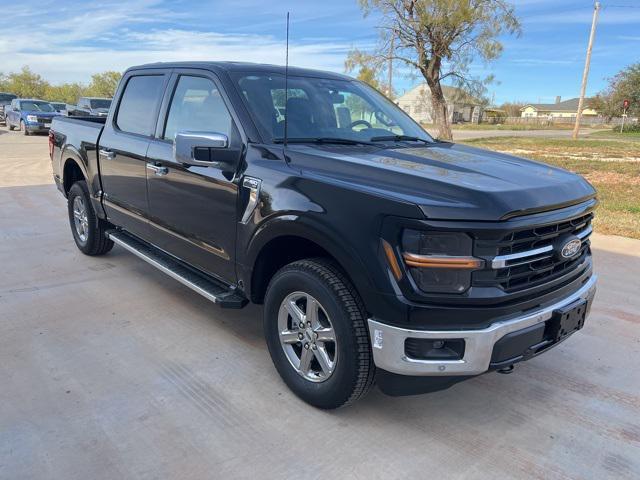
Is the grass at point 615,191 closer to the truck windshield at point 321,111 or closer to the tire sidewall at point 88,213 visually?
the truck windshield at point 321,111

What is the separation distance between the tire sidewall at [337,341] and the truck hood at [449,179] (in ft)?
1.84

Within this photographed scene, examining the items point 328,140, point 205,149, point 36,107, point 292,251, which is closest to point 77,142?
point 205,149

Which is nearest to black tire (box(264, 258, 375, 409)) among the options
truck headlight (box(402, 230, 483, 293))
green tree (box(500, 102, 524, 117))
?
truck headlight (box(402, 230, 483, 293))

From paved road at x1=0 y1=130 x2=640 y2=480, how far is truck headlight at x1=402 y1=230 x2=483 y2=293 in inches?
35.3

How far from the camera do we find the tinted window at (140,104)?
429cm

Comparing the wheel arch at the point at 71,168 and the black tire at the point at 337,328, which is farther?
the wheel arch at the point at 71,168

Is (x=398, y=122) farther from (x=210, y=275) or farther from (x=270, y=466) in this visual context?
(x=270, y=466)

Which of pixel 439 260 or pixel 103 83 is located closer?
pixel 439 260

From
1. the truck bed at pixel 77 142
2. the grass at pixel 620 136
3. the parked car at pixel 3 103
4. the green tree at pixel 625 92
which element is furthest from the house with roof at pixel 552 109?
the truck bed at pixel 77 142

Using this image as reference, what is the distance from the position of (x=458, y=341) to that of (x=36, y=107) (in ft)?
90.1

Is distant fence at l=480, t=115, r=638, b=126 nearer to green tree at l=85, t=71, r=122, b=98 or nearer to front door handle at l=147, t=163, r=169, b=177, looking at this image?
green tree at l=85, t=71, r=122, b=98

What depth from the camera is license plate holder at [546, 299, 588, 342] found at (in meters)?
2.67

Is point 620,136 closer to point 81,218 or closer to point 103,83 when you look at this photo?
point 81,218

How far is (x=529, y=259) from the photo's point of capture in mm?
2518
